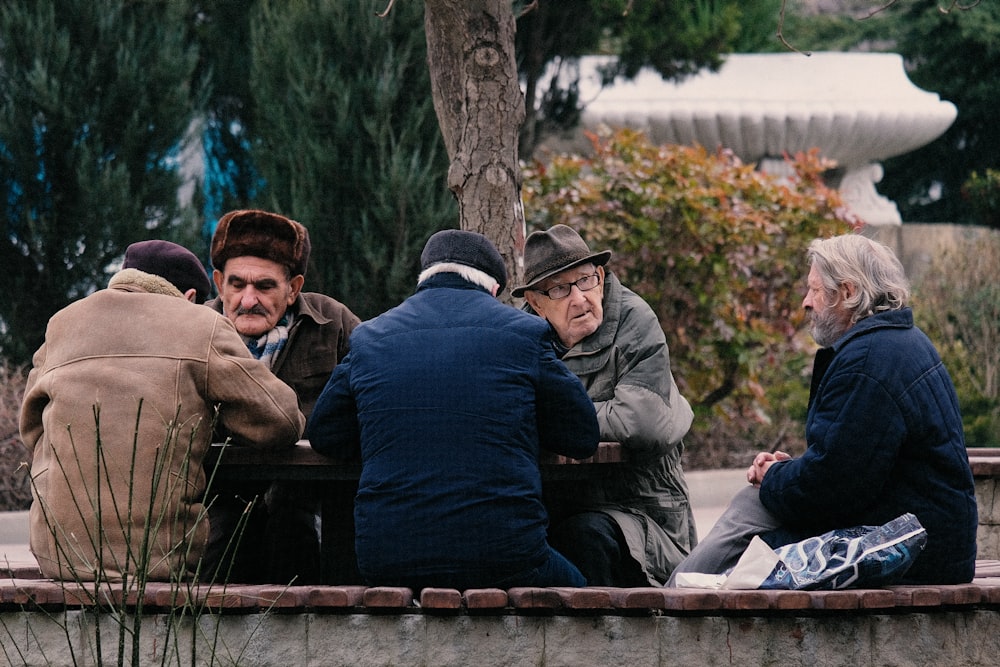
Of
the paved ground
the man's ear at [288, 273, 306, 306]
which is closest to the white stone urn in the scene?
the paved ground

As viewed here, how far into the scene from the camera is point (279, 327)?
504 cm

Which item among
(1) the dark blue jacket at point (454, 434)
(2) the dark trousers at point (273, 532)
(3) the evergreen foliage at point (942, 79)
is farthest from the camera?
(3) the evergreen foliage at point (942, 79)

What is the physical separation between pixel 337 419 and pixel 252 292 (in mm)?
1035

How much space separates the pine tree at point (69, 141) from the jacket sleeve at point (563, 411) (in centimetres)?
690

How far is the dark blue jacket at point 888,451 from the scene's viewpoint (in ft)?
12.7

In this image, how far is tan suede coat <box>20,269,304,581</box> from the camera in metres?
3.96

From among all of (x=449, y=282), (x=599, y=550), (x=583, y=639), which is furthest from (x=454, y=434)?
(x=599, y=550)

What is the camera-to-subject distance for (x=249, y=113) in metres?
12.1

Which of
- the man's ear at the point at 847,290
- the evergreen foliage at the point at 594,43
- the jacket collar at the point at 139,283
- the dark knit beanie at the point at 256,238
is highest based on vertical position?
the evergreen foliage at the point at 594,43

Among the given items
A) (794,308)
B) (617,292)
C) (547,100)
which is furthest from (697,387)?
(617,292)

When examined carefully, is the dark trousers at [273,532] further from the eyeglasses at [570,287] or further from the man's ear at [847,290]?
the man's ear at [847,290]

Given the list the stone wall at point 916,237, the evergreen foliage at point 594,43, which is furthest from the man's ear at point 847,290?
the stone wall at point 916,237

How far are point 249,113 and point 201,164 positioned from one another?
3.27 feet

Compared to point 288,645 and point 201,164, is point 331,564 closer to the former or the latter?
point 288,645
